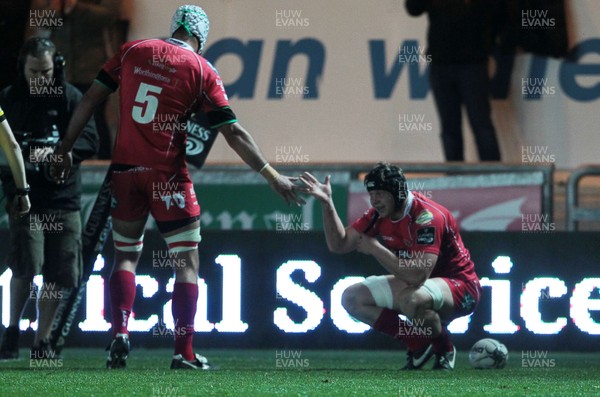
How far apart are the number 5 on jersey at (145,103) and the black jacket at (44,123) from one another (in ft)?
3.04

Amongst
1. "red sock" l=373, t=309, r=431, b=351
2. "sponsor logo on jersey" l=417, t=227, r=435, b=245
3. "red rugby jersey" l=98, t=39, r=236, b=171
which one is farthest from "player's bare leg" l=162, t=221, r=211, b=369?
"sponsor logo on jersey" l=417, t=227, r=435, b=245

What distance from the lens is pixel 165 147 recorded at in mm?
8117

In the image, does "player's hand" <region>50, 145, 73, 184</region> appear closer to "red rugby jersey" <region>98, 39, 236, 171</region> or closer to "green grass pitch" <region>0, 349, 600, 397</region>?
"red rugby jersey" <region>98, 39, 236, 171</region>

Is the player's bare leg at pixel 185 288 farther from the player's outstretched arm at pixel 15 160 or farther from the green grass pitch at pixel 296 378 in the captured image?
the player's outstretched arm at pixel 15 160

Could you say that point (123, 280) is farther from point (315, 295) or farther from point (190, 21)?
point (315, 295)

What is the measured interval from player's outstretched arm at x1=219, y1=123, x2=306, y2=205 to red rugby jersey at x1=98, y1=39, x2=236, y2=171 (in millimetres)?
69

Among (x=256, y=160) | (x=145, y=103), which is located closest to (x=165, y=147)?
(x=145, y=103)

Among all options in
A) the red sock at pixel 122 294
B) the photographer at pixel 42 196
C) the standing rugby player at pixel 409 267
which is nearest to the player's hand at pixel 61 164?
the photographer at pixel 42 196

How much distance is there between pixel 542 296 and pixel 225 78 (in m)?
4.02

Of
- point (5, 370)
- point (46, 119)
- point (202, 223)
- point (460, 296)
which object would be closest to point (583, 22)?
point (202, 223)

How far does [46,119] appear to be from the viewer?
8.96 meters

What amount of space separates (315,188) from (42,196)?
1.74 m

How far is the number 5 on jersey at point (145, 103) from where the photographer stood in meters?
8.08

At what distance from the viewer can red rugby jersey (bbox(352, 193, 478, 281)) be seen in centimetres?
867
